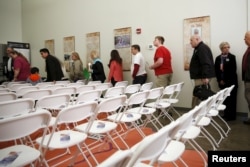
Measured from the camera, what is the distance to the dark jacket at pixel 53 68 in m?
6.13

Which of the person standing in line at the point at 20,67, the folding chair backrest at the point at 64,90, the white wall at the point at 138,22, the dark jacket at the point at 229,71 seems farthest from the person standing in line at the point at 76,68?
the dark jacket at the point at 229,71

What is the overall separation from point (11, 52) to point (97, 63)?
241 centimetres

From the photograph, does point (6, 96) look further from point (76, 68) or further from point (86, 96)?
point (76, 68)

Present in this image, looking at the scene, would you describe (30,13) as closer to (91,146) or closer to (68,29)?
(68,29)

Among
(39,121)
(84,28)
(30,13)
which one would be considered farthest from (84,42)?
(39,121)

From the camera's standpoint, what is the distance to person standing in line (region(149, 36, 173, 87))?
5.35 m

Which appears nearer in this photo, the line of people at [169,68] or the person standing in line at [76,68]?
the line of people at [169,68]

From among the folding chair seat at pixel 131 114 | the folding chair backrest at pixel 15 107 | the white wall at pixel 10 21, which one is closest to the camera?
the folding chair backrest at pixel 15 107

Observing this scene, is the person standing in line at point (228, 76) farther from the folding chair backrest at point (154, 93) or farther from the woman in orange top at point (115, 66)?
the woman in orange top at point (115, 66)

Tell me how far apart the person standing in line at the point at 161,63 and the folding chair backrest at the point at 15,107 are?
342 centimetres

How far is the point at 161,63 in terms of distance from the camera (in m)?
5.34

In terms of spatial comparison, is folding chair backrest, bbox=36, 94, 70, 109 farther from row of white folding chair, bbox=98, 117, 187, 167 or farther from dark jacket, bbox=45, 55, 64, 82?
dark jacket, bbox=45, 55, 64, 82

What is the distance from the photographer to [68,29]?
A: 853cm

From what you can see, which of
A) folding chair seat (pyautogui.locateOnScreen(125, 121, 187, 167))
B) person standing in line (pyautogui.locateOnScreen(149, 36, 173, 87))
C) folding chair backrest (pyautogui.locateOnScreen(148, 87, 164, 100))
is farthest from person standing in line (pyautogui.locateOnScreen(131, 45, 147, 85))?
folding chair seat (pyautogui.locateOnScreen(125, 121, 187, 167))
